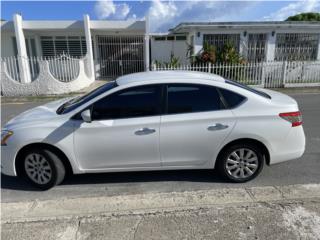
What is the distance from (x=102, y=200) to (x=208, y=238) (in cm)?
137

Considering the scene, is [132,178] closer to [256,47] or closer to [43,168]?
[43,168]

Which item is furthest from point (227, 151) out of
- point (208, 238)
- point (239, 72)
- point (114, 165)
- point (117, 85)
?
point (239, 72)

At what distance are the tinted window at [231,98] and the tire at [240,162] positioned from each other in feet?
1.83

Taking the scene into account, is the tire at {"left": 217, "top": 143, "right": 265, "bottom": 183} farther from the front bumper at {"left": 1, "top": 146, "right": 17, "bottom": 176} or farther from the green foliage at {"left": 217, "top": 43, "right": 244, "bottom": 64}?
the green foliage at {"left": 217, "top": 43, "right": 244, "bottom": 64}

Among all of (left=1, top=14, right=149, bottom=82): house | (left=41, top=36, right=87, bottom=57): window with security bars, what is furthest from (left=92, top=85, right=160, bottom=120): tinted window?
(left=41, top=36, right=87, bottom=57): window with security bars

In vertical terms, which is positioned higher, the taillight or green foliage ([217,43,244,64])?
green foliage ([217,43,244,64])

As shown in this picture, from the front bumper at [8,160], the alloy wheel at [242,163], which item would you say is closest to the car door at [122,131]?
→ the front bumper at [8,160]

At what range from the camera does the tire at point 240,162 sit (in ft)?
10.9

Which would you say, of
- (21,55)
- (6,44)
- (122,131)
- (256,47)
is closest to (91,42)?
(21,55)

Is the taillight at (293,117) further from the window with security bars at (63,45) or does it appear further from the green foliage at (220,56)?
the window with security bars at (63,45)

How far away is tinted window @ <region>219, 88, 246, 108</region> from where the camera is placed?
3264 mm

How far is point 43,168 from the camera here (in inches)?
128

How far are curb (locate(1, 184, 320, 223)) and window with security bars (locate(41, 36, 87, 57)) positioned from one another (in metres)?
13.3

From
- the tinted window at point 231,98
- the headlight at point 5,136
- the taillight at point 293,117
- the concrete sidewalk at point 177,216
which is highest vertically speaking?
the tinted window at point 231,98
